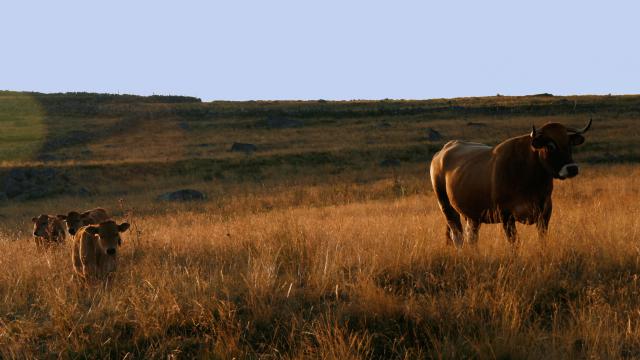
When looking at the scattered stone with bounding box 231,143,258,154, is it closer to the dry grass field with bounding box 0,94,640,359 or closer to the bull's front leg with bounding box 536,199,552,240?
the dry grass field with bounding box 0,94,640,359

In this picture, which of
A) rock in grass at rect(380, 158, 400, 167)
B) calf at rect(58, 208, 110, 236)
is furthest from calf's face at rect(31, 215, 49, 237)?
rock in grass at rect(380, 158, 400, 167)

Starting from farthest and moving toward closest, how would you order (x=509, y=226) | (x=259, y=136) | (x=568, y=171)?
(x=259, y=136) → (x=509, y=226) → (x=568, y=171)

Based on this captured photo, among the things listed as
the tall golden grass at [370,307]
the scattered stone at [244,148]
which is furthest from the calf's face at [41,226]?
the scattered stone at [244,148]

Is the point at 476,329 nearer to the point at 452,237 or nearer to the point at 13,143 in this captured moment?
the point at 452,237

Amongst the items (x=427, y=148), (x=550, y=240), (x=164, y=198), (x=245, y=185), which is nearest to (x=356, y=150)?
(x=427, y=148)

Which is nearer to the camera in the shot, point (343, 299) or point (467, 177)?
point (343, 299)

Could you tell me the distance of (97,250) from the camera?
29.5 ft

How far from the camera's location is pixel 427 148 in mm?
39188

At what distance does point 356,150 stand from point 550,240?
110 ft

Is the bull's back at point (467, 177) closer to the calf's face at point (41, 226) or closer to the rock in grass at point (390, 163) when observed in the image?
the calf's face at point (41, 226)

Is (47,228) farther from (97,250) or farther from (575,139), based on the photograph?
(575,139)

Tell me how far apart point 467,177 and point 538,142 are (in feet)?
4.43

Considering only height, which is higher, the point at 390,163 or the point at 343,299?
the point at 343,299

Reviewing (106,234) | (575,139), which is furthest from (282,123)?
(575,139)
